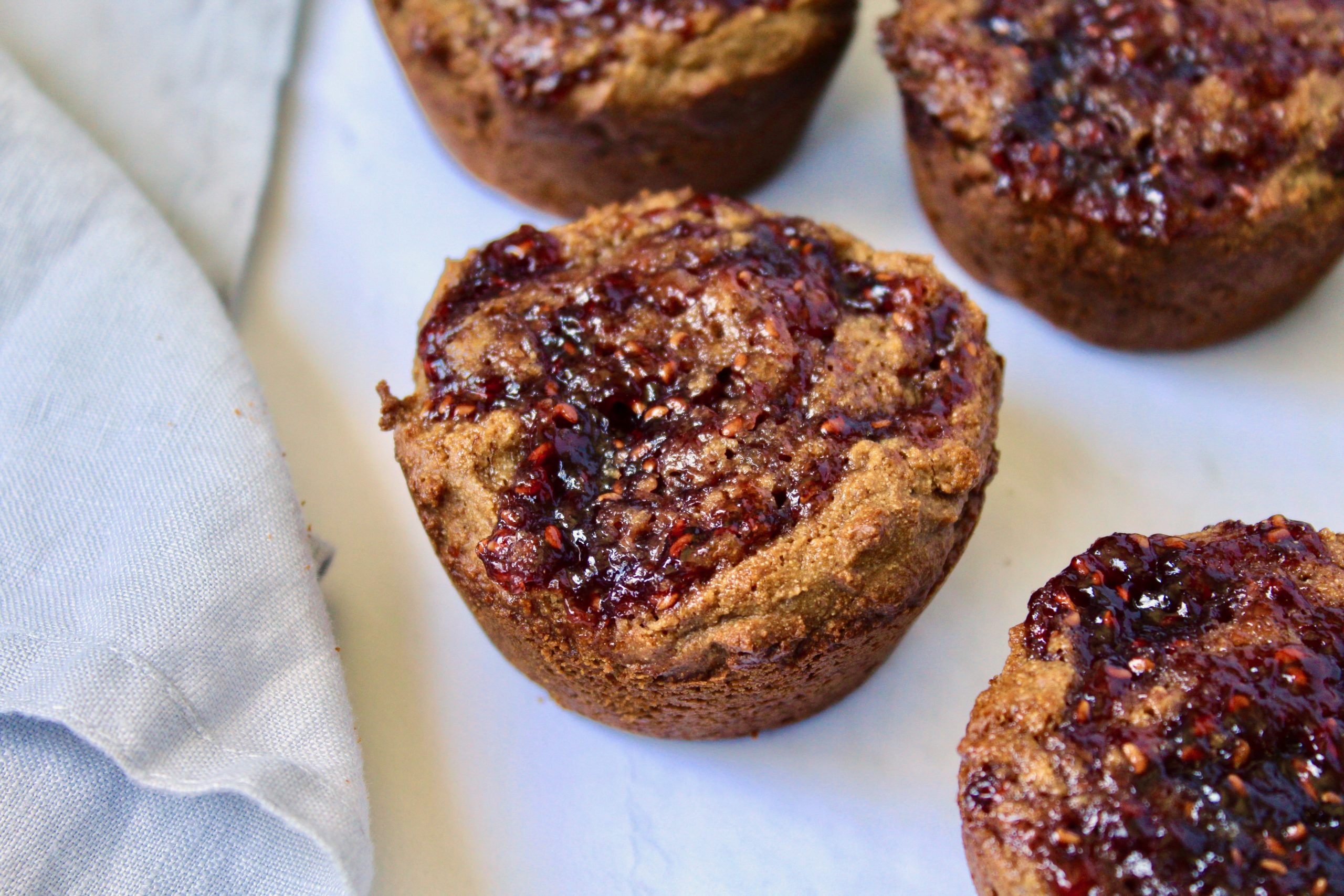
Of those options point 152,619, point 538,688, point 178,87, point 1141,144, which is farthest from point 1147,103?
point 178,87

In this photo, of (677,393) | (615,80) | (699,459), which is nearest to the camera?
(699,459)

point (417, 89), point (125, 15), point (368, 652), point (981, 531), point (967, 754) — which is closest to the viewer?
point (967, 754)

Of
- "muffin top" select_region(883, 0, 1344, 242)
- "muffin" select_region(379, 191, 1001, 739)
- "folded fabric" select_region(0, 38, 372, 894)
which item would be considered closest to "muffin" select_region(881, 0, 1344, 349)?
"muffin top" select_region(883, 0, 1344, 242)

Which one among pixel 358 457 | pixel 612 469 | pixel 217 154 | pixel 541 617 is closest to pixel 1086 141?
pixel 612 469

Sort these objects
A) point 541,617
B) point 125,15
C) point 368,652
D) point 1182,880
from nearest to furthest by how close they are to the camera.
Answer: point 1182,880
point 541,617
point 368,652
point 125,15

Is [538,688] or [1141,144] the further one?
[1141,144]

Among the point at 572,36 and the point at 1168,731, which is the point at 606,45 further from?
the point at 1168,731

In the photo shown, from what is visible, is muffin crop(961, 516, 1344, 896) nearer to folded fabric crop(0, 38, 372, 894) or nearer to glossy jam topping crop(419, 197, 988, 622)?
glossy jam topping crop(419, 197, 988, 622)

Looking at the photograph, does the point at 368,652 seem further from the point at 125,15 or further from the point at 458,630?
the point at 125,15
